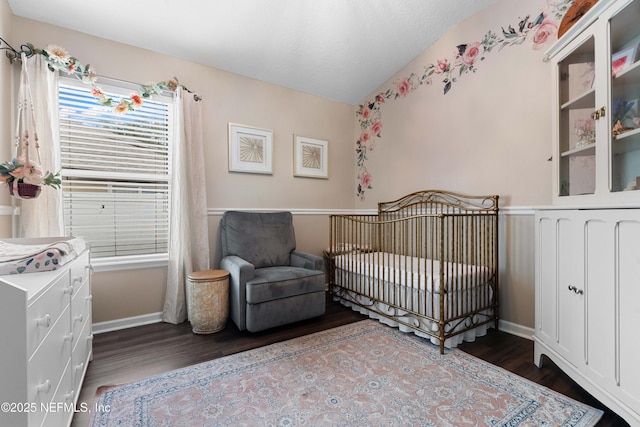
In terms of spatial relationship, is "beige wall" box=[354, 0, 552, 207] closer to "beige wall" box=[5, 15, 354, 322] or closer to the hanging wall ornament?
"beige wall" box=[5, 15, 354, 322]

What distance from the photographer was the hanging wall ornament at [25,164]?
1.37 meters

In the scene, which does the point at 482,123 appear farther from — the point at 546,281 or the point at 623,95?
the point at 546,281

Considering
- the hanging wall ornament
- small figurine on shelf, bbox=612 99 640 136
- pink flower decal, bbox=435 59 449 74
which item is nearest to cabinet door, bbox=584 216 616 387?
small figurine on shelf, bbox=612 99 640 136

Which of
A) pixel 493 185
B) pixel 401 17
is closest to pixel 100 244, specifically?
pixel 401 17

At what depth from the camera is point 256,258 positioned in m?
2.68

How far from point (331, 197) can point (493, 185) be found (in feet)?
5.90

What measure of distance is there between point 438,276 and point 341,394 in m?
1.05

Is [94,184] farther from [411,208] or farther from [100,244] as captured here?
[411,208]

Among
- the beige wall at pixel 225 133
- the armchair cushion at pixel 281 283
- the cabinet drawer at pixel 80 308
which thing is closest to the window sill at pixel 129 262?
the beige wall at pixel 225 133

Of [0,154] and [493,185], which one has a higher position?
[0,154]

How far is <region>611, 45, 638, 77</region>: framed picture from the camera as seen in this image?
1286mm

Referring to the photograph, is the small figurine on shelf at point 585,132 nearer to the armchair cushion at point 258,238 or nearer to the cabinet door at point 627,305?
the cabinet door at point 627,305

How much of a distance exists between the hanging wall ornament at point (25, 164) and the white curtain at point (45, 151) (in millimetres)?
45

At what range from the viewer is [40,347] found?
0.83m
